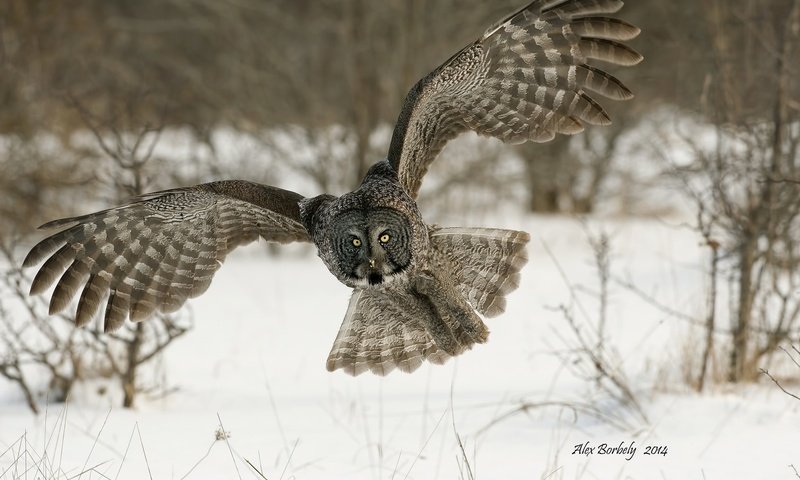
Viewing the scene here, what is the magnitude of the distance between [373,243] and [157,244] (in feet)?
4.48

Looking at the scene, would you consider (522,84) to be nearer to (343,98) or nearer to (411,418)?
(411,418)

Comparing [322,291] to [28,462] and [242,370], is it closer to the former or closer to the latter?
[242,370]

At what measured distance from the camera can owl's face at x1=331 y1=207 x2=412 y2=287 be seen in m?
3.82

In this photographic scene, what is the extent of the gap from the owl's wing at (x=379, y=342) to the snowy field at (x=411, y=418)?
1.24 ft

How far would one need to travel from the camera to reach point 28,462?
13.4 ft

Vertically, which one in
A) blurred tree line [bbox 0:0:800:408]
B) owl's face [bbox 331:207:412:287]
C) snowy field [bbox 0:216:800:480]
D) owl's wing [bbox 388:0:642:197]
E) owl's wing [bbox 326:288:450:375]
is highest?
blurred tree line [bbox 0:0:800:408]

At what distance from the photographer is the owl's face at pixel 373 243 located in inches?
150

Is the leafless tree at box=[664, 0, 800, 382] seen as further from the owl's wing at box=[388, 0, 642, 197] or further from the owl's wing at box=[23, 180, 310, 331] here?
the owl's wing at box=[23, 180, 310, 331]

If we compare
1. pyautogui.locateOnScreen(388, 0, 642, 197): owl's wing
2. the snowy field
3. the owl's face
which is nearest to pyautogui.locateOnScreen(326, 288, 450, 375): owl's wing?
the snowy field

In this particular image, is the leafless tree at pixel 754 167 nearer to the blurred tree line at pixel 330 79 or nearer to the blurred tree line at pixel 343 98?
the blurred tree line at pixel 343 98

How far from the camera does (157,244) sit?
451cm

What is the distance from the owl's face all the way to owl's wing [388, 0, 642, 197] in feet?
1.32

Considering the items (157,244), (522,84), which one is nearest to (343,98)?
(157,244)

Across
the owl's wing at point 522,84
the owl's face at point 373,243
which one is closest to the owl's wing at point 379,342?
the owl's face at point 373,243
